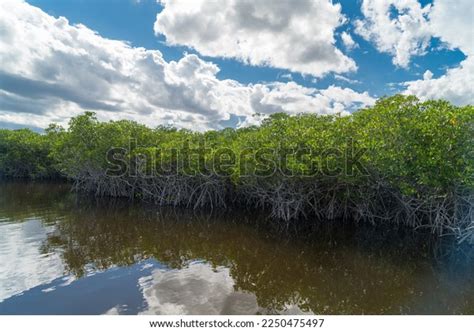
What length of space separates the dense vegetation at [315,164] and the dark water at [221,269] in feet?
6.44

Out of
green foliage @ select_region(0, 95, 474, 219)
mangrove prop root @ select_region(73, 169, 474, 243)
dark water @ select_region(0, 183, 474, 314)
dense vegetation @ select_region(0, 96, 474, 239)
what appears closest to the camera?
dark water @ select_region(0, 183, 474, 314)

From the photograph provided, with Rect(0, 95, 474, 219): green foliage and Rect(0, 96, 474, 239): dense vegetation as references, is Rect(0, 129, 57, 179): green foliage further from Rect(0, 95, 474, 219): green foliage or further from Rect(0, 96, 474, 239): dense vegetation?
Rect(0, 95, 474, 219): green foliage

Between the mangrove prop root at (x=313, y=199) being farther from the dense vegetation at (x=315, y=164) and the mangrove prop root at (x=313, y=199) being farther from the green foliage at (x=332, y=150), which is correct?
→ the green foliage at (x=332, y=150)

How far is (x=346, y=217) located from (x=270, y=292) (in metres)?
10.7

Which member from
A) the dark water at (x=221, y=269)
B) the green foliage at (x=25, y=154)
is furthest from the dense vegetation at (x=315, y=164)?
the green foliage at (x=25, y=154)

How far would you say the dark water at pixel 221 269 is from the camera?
6883 millimetres

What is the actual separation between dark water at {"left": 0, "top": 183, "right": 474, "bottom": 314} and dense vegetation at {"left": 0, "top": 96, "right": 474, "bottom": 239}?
1.96m

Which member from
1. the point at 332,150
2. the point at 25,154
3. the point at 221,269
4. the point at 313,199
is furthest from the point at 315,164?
the point at 25,154

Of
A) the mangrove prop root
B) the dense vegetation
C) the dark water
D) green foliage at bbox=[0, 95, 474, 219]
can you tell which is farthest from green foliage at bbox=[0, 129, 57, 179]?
the dark water

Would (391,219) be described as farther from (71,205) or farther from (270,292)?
(71,205)

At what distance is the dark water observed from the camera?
6.88m

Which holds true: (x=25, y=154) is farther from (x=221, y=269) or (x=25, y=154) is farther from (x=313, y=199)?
(x=221, y=269)

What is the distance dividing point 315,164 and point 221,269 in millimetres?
6935

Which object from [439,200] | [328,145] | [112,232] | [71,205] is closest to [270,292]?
[328,145]
